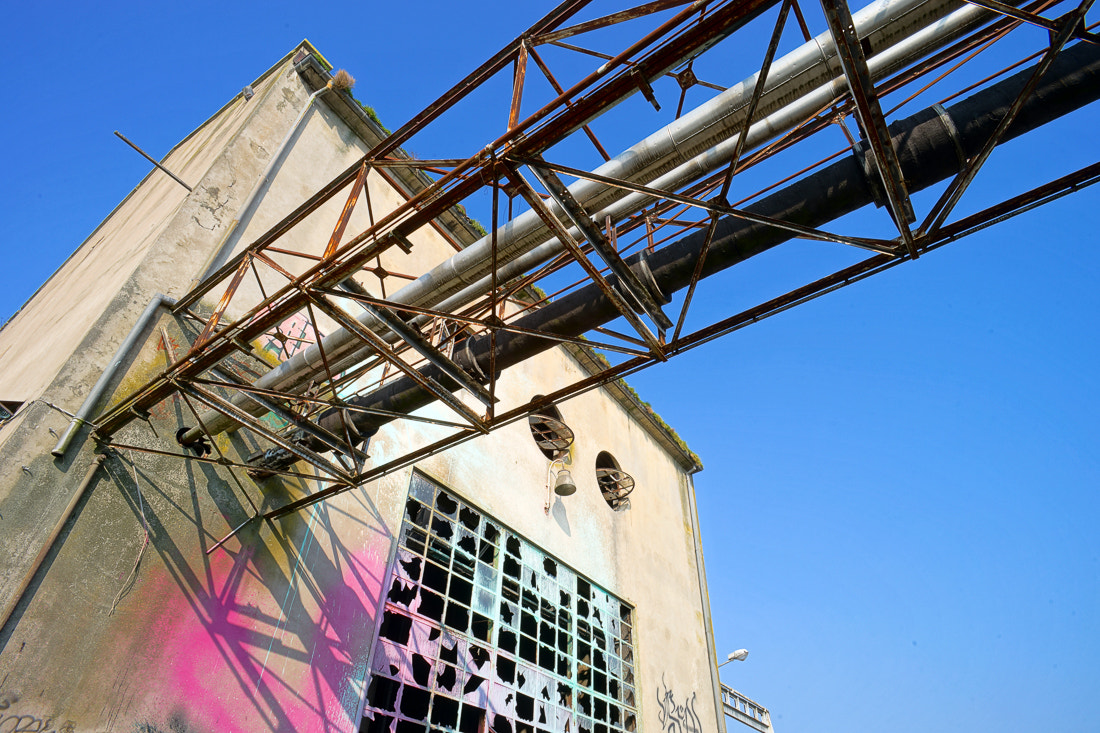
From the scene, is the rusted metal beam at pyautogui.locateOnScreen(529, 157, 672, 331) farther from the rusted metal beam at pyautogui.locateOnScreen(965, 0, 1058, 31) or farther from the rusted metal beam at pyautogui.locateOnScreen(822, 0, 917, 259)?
the rusted metal beam at pyautogui.locateOnScreen(965, 0, 1058, 31)

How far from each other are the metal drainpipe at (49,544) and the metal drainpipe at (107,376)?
0.30m

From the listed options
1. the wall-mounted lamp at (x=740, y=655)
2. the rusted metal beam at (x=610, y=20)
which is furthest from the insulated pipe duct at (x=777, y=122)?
the wall-mounted lamp at (x=740, y=655)

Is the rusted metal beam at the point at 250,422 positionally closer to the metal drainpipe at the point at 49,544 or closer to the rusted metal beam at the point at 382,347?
the metal drainpipe at the point at 49,544

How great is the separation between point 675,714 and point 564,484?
5126 millimetres

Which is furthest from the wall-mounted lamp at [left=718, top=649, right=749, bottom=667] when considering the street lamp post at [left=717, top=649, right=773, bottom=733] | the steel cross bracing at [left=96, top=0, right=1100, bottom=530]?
the steel cross bracing at [left=96, top=0, right=1100, bottom=530]

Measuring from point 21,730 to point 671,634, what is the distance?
11.1 m

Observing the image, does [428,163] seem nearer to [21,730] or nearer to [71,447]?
[71,447]

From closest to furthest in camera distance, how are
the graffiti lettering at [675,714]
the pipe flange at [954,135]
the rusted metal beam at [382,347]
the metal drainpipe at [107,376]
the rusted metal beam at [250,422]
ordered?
the pipe flange at [954,135] < the rusted metal beam at [382,347] < the metal drainpipe at [107,376] < the rusted metal beam at [250,422] < the graffiti lettering at [675,714]

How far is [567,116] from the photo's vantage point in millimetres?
4551

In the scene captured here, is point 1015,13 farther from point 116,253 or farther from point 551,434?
point 116,253

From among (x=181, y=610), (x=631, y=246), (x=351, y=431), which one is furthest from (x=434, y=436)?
(x=631, y=246)

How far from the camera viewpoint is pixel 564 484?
1156cm

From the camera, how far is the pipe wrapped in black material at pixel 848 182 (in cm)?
415

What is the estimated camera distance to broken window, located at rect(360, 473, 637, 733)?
805 centimetres
